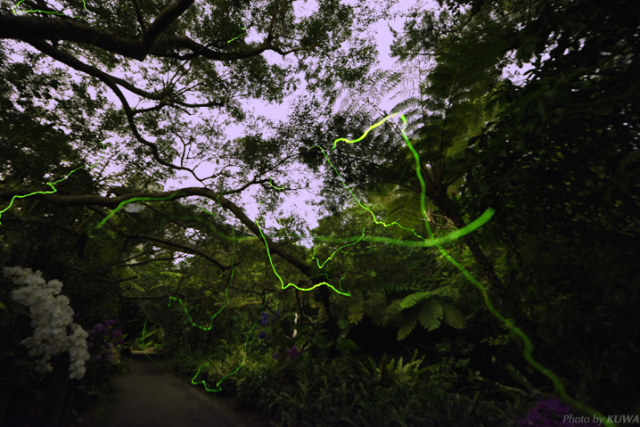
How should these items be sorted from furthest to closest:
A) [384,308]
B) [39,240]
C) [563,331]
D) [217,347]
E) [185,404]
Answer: [217,347], [384,308], [185,404], [39,240], [563,331]

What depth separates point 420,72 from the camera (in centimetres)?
409

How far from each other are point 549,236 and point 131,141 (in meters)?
6.59

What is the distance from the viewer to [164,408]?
459 cm

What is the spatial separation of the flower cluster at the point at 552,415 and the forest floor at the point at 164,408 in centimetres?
340

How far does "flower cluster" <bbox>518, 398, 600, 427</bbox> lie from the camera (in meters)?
2.20

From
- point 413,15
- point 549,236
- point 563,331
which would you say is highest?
point 413,15

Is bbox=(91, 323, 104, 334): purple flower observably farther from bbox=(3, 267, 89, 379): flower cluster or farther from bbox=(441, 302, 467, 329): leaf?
bbox=(441, 302, 467, 329): leaf

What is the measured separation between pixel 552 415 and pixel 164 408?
4808 mm

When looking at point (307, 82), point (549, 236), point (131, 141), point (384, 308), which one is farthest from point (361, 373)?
point (131, 141)

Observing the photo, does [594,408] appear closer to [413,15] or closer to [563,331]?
[563,331]

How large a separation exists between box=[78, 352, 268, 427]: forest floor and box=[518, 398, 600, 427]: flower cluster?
3404 millimetres

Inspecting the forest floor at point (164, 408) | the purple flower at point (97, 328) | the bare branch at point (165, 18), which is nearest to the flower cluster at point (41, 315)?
the purple flower at point (97, 328)

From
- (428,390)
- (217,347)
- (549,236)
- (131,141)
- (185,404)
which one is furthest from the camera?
(217,347)

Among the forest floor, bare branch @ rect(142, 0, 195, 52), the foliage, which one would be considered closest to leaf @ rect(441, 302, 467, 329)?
the foliage
